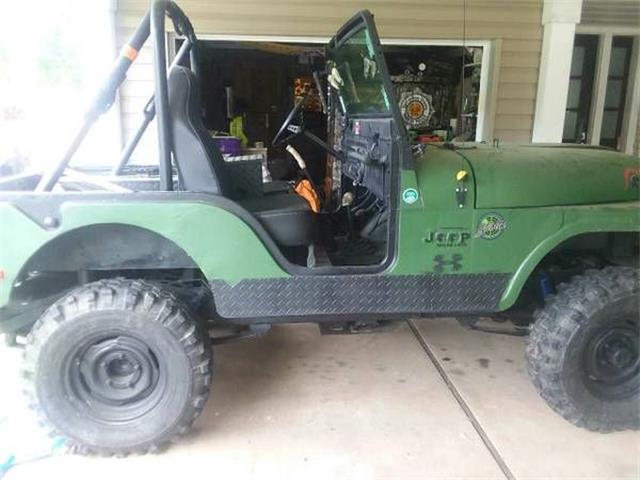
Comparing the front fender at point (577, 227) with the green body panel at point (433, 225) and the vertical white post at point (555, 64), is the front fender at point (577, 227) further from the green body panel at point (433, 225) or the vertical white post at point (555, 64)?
the vertical white post at point (555, 64)

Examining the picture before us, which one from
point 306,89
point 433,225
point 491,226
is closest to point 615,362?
point 491,226

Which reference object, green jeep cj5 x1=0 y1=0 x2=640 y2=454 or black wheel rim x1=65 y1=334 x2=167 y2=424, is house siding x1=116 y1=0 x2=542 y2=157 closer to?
green jeep cj5 x1=0 y1=0 x2=640 y2=454

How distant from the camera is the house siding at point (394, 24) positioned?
5.21 meters

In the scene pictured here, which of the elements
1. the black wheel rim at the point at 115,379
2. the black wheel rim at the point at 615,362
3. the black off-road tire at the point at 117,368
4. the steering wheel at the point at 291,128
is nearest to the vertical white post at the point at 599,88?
the steering wheel at the point at 291,128

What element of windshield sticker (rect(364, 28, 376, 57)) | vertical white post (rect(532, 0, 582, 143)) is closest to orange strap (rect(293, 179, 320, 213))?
windshield sticker (rect(364, 28, 376, 57))

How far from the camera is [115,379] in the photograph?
7.61 feet

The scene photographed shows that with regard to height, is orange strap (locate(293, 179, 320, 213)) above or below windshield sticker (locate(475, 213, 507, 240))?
below

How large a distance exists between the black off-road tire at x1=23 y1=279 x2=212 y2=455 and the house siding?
3.65 m

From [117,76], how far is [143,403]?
1368 millimetres

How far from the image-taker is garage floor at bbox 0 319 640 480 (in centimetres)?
221

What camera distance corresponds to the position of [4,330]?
237 centimetres

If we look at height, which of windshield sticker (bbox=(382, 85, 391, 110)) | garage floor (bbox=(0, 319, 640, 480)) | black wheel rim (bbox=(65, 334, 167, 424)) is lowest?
garage floor (bbox=(0, 319, 640, 480))

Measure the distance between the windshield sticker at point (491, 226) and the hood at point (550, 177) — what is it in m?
0.05

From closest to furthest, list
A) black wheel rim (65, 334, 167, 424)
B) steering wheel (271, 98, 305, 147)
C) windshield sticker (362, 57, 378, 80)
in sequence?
1. black wheel rim (65, 334, 167, 424)
2. windshield sticker (362, 57, 378, 80)
3. steering wheel (271, 98, 305, 147)
